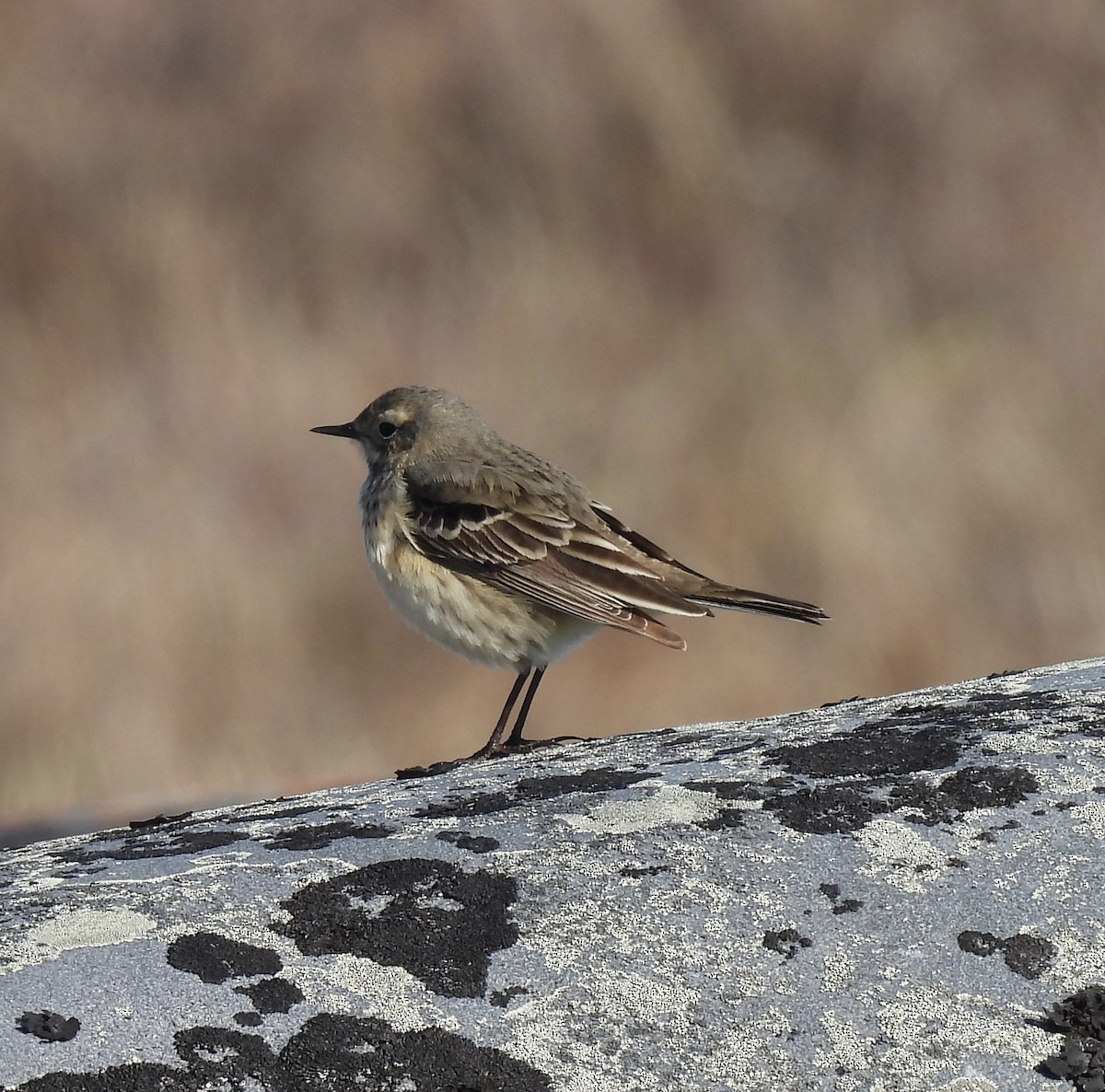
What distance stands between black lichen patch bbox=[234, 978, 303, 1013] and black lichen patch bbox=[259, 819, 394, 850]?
18.1 inches

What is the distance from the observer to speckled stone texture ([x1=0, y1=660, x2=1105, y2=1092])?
1.86 meters

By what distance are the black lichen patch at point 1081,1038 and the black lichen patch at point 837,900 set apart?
0.96 feet

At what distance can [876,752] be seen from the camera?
2799 mm

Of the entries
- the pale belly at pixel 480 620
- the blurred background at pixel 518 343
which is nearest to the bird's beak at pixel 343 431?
the pale belly at pixel 480 620

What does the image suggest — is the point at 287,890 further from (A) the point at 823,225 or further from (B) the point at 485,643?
(A) the point at 823,225

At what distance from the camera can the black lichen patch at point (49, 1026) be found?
1806mm

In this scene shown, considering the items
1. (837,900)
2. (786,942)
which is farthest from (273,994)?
(837,900)

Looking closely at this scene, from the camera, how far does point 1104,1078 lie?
187cm

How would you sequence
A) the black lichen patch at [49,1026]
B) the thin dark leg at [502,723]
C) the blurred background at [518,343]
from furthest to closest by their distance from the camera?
the blurred background at [518,343]
the thin dark leg at [502,723]
the black lichen patch at [49,1026]

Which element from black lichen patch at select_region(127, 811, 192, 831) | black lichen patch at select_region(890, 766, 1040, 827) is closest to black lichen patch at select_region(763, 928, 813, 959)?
black lichen patch at select_region(890, 766, 1040, 827)

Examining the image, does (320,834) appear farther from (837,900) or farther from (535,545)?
(535,545)

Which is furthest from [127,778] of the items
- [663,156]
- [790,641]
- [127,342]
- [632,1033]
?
[632,1033]

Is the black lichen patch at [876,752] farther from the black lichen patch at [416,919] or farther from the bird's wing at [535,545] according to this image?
the bird's wing at [535,545]

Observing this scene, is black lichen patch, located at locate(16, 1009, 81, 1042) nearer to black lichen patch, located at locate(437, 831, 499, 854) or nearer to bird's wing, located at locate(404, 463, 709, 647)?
black lichen patch, located at locate(437, 831, 499, 854)
